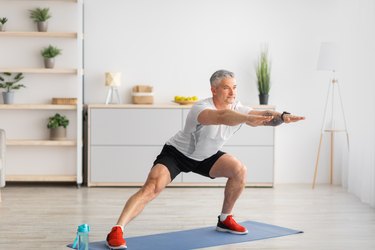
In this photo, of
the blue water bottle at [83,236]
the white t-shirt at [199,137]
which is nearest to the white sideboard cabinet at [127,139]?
the white t-shirt at [199,137]

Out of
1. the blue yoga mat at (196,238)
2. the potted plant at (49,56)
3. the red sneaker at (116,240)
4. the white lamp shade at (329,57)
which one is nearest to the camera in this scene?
the red sneaker at (116,240)

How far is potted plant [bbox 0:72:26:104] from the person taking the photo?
7555 millimetres

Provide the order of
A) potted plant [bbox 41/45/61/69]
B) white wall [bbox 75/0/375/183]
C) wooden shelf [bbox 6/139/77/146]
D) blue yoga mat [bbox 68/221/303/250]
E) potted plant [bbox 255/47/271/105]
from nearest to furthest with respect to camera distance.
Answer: blue yoga mat [bbox 68/221/303/250]
wooden shelf [bbox 6/139/77/146]
potted plant [bbox 41/45/61/69]
potted plant [bbox 255/47/271/105]
white wall [bbox 75/0/375/183]

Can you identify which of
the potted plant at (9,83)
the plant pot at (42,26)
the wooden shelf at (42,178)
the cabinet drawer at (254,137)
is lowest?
the wooden shelf at (42,178)

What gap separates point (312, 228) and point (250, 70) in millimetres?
2882

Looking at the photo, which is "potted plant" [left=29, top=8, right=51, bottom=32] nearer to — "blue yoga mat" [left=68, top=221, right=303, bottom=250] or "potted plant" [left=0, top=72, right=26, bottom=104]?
"potted plant" [left=0, top=72, right=26, bottom=104]

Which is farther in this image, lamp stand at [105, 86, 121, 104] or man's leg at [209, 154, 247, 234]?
lamp stand at [105, 86, 121, 104]

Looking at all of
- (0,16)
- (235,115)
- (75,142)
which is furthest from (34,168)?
(235,115)

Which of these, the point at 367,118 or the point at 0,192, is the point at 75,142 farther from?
the point at 367,118

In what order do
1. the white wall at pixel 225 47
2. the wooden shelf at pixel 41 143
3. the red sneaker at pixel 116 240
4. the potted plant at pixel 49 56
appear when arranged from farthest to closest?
the white wall at pixel 225 47 < the potted plant at pixel 49 56 < the wooden shelf at pixel 41 143 < the red sneaker at pixel 116 240

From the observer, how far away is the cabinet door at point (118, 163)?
7500 millimetres

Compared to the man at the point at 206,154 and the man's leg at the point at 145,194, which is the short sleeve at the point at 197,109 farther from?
the man's leg at the point at 145,194

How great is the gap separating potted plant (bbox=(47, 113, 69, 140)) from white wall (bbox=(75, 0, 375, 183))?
0.37m

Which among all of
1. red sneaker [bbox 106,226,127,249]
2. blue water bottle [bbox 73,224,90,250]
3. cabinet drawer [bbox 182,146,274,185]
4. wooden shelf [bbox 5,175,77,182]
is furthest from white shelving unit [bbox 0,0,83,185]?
blue water bottle [bbox 73,224,90,250]
